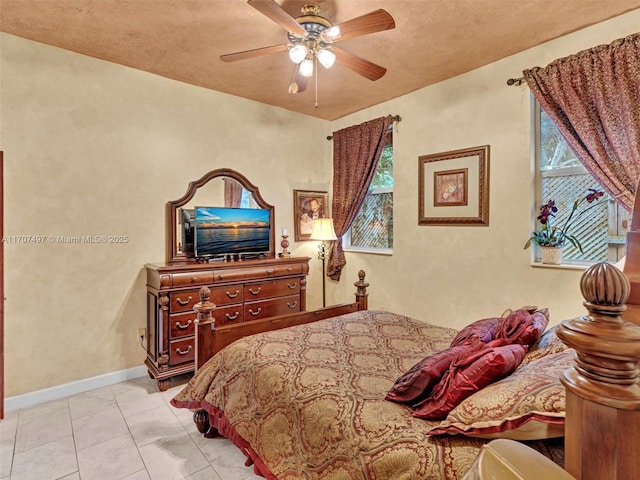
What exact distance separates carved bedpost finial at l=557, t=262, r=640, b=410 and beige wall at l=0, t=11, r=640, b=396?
2.27 m

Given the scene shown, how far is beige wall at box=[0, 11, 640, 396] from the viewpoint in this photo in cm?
259

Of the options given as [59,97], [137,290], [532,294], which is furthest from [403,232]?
[59,97]

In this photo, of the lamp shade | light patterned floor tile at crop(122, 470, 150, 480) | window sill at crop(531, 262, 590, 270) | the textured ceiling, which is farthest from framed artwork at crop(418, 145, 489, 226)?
light patterned floor tile at crop(122, 470, 150, 480)

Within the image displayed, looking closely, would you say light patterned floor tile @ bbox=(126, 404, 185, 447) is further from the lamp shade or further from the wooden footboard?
the lamp shade

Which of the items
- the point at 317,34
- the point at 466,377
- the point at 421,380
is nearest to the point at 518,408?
the point at 466,377

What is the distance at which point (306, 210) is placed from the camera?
4277 millimetres

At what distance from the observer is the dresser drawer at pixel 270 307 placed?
3338mm

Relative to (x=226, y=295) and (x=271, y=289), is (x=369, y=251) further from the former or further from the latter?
(x=226, y=295)

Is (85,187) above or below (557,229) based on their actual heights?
above

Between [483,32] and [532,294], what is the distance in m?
2.03

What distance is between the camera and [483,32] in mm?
2426

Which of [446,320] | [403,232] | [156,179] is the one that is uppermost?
[156,179]

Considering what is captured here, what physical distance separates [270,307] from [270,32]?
2.48 metres

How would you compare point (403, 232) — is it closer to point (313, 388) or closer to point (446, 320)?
point (446, 320)
